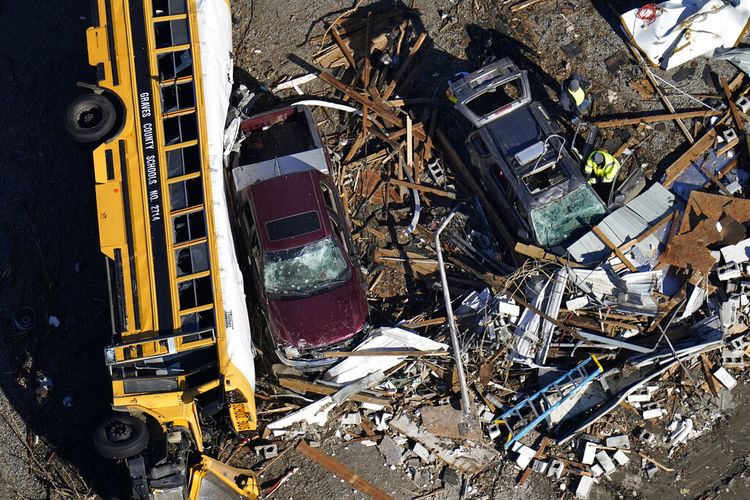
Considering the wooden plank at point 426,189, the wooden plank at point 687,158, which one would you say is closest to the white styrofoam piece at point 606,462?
the wooden plank at point 687,158

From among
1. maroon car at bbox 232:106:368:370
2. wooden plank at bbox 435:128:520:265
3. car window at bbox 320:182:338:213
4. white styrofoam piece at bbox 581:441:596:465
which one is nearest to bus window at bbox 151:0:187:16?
maroon car at bbox 232:106:368:370

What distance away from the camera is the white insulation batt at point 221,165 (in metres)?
11.8

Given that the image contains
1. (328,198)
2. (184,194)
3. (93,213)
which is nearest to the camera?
(184,194)

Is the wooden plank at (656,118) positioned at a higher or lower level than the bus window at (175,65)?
lower

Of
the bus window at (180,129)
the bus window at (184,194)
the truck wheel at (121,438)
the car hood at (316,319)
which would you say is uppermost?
the bus window at (180,129)

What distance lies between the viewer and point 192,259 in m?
11.7

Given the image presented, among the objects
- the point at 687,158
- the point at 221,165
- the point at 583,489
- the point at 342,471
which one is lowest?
the point at 583,489

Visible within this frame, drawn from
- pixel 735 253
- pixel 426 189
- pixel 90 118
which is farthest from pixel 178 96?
pixel 735 253

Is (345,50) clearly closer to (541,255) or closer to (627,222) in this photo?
(541,255)

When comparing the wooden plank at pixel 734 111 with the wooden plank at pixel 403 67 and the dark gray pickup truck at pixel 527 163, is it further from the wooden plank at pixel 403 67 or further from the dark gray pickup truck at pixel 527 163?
the wooden plank at pixel 403 67

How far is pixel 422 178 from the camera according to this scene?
14.1m

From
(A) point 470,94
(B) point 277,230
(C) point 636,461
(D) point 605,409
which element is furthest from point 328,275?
(C) point 636,461

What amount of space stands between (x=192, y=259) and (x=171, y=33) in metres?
3.42

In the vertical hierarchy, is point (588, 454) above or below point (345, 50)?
below
